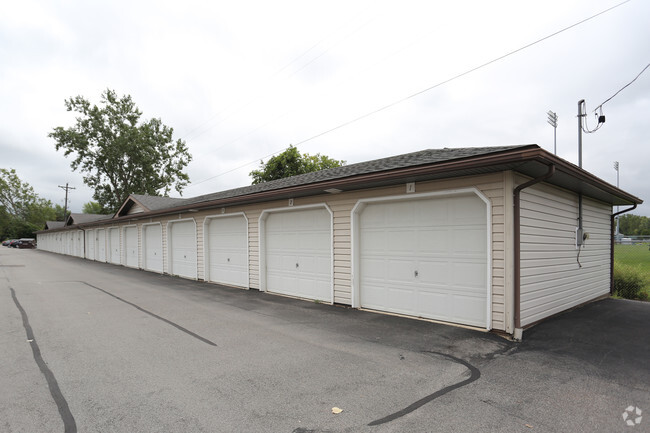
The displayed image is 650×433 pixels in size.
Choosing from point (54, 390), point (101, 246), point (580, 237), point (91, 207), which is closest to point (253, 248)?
point (54, 390)

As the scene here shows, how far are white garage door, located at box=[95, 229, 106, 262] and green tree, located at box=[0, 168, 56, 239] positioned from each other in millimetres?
52196

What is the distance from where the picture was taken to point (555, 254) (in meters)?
6.49

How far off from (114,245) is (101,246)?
362cm

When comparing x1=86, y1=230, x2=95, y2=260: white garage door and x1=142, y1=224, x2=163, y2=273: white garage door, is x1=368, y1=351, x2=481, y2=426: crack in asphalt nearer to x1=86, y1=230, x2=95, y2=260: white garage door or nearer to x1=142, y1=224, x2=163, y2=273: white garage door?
x1=142, y1=224, x2=163, y2=273: white garage door

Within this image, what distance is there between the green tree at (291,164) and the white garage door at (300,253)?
2325 centimetres

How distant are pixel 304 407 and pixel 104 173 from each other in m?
41.8

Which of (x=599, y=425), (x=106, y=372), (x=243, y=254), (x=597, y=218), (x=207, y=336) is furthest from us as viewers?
(x=243, y=254)

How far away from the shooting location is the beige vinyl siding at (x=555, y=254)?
18.1 feet

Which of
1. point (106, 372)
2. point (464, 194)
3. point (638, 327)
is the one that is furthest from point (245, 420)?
point (638, 327)

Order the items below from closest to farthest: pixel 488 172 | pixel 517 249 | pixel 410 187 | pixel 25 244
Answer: pixel 517 249 → pixel 488 172 → pixel 410 187 → pixel 25 244

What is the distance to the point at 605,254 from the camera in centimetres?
927

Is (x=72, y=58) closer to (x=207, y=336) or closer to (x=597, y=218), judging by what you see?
(x=207, y=336)

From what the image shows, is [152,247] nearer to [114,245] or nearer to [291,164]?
[114,245]

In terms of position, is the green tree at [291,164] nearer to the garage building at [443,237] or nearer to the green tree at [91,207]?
the garage building at [443,237]
